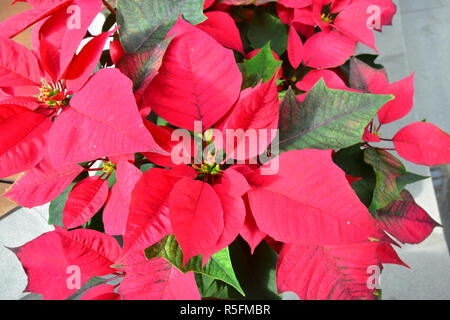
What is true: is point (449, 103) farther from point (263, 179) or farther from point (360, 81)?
point (263, 179)

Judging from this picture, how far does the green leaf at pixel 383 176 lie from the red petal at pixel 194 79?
8.2 inches

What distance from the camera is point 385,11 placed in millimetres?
489

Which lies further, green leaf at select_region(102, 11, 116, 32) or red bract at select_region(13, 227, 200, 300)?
green leaf at select_region(102, 11, 116, 32)

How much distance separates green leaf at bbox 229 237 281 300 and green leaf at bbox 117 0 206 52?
25cm

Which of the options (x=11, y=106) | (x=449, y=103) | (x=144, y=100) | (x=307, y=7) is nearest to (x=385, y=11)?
(x=307, y=7)


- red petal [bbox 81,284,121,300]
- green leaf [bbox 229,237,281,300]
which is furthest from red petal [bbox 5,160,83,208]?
green leaf [bbox 229,237,281,300]

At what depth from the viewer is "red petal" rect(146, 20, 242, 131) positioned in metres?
0.30

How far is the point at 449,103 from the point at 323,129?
1.09m

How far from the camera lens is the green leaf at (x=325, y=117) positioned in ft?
1.03

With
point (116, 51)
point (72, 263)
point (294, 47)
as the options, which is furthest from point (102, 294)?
point (294, 47)

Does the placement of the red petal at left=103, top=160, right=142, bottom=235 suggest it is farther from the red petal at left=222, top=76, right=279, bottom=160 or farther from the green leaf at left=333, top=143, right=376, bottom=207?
the green leaf at left=333, top=143, right=376, bottom=207

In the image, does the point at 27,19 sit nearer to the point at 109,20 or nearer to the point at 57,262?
the point at 109,20

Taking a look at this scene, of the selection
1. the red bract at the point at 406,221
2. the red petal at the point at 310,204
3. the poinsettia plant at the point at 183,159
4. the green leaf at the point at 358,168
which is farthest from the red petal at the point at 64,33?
the red bract at the point at 406,221

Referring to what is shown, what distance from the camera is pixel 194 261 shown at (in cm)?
31
